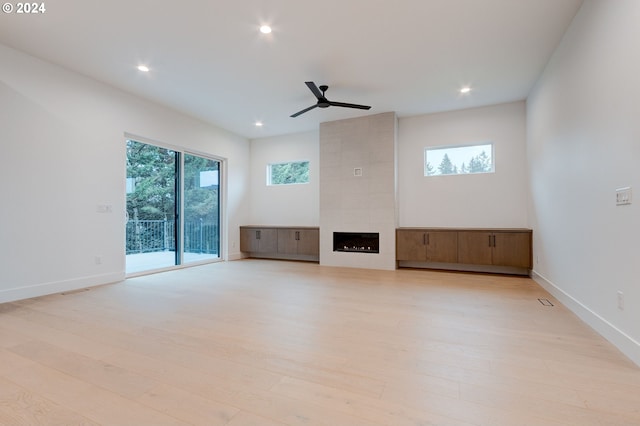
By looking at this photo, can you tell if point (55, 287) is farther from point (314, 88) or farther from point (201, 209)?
point (314, 88)

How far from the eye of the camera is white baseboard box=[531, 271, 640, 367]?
2.02 metres

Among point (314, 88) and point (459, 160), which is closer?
point (314, 88)

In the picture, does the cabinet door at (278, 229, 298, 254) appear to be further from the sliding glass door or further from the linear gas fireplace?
the sliding glass door

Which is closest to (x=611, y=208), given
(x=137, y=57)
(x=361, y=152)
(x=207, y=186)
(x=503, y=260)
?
(x=503, y=260)

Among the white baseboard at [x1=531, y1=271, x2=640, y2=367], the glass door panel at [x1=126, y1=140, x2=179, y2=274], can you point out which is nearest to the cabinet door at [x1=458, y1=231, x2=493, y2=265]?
the white baseboard at [x1=531, y1=271, x2=640, y2=367]

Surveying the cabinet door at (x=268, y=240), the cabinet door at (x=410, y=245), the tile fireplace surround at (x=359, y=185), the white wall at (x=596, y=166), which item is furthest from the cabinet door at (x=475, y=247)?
the cabinet door at (x=268, y=240)

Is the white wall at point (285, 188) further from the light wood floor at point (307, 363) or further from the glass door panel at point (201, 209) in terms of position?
the light wood floor at point (307, 363)

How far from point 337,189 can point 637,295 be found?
4661mm

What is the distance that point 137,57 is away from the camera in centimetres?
368

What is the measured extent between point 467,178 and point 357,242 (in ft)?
7.96

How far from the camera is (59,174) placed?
3.89 metres

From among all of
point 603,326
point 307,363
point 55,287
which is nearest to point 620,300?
point 603,326

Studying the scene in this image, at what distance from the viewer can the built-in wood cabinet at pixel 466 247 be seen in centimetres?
482

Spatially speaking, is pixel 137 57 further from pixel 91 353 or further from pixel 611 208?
pixel 611 208
